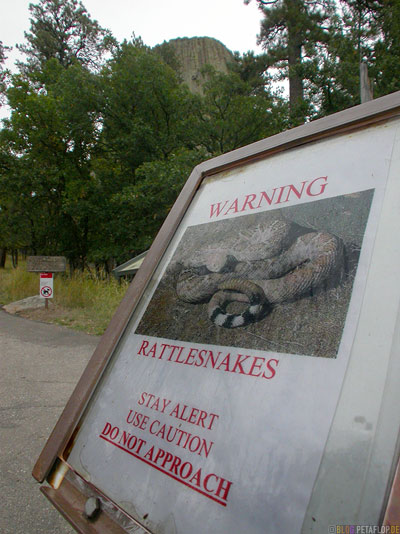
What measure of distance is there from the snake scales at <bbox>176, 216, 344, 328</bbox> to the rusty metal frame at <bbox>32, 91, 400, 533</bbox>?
249 millimetres

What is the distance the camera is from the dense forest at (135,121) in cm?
1658

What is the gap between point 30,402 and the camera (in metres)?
3.86

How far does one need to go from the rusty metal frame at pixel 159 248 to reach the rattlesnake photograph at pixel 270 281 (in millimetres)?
128

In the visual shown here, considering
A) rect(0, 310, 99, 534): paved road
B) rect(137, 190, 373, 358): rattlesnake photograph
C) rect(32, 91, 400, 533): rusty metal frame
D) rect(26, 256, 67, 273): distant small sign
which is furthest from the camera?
rect(26, 256, 67, 273): distant small sign

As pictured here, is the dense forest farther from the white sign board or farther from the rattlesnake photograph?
the rattlesnake photograph

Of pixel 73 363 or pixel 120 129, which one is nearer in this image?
pixel 73 363

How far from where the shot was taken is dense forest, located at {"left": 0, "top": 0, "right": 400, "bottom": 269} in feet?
54.4

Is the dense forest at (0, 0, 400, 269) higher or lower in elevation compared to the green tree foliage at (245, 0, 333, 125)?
→ lower

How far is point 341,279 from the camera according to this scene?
1.16 meters

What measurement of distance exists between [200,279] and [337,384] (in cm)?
66

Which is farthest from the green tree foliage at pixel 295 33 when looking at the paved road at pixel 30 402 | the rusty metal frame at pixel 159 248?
the rusty metal frame at pixel 159 248

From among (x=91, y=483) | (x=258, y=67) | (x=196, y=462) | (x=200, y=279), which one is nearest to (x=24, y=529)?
(x=91, y=483)

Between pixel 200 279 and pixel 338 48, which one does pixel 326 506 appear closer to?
pixel 200 279

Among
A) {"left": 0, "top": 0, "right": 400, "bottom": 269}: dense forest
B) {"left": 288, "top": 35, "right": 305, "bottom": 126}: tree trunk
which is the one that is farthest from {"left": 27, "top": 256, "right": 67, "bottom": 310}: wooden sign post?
{"left": 288, "top": 35, "right": 305, "bottom": 126}: tree trunk
